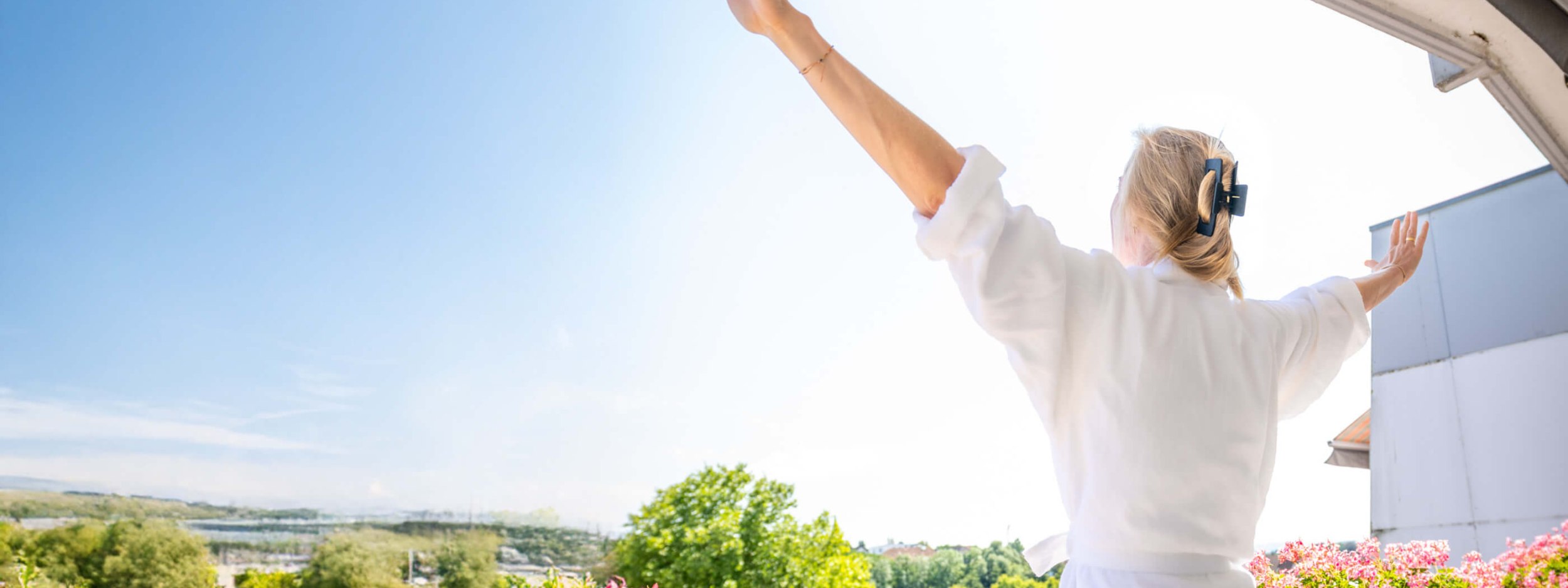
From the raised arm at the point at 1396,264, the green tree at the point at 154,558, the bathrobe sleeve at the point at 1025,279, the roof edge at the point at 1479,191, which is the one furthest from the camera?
the green tree at the point at 154,558

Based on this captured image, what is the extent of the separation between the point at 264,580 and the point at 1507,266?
27.7 feet

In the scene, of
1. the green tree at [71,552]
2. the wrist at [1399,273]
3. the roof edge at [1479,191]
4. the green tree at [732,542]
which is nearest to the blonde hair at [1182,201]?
the wrist at [1399,273]

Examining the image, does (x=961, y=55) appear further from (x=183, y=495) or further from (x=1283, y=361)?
(x=183, y=495)

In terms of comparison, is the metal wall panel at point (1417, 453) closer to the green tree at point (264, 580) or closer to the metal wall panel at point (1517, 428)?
the metal wall panel at point (1517, 428)

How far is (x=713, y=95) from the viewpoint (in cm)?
1224

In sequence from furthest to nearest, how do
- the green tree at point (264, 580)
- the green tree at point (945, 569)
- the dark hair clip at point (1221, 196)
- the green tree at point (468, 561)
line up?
the green tree at point (945, 569), the green tree at point (468, 561), the green tree at point (264, 580), the dark hair clip at point (1221, 196)

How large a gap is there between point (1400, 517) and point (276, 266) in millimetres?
9683

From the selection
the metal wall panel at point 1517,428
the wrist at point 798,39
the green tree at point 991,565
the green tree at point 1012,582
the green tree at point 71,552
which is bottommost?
the green tree at point 1012,582

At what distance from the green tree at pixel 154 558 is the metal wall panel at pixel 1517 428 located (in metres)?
8.21

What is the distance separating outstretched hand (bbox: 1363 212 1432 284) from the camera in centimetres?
90

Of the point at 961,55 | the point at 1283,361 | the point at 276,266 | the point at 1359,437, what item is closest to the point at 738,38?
the point at 961,55

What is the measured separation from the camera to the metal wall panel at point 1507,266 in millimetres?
3072

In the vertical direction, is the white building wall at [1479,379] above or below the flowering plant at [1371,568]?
above

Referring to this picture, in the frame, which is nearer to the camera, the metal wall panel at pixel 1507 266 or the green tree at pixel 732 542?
the metal wall panel at pixel 1507 266
